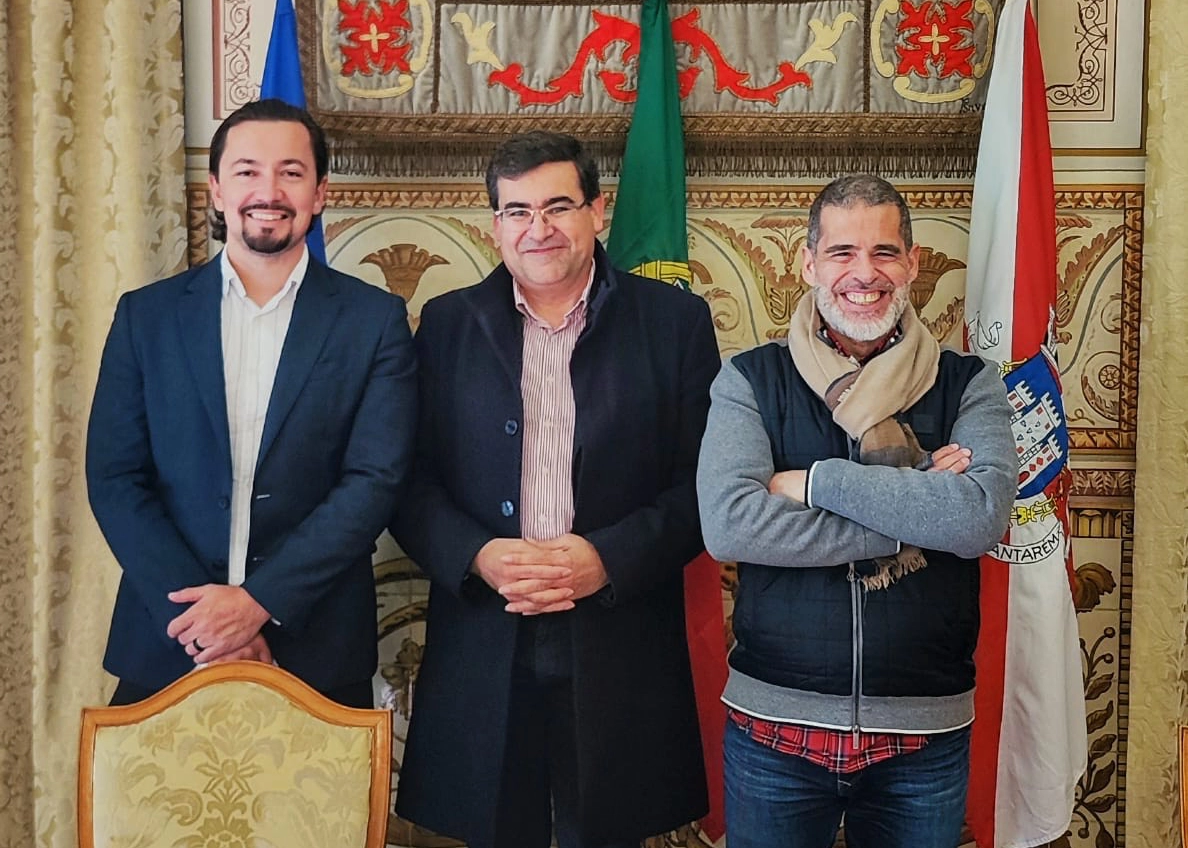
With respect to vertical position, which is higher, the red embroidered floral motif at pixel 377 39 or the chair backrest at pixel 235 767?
the red embroidered floral motif at pixel 377 39

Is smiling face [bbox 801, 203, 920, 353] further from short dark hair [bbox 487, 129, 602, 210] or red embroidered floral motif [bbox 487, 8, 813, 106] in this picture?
red embroidered floral motif [bbox 487, 8, 813, 106]

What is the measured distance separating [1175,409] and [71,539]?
7.82ft

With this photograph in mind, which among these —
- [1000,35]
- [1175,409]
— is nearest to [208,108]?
[1000,35]

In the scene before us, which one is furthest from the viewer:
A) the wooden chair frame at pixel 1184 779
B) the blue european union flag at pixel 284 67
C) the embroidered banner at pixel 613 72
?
the embroidered banner at pixel 613 72

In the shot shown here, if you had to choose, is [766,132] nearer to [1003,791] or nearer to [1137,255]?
[1137,255]

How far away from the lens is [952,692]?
5.82ft

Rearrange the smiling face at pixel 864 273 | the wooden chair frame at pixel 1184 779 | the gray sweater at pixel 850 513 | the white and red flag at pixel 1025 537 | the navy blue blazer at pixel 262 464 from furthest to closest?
the white and red flag at pixel 1025 537, the navy blue blazer at pixel 262 464, the smiling face at pixel 864 273, the gray sweater at pixel 850 513, the wooden chair frame at pixel 1184 779

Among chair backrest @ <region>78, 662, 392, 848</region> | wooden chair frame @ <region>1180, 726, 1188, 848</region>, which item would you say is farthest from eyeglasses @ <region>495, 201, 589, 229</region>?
wooden chair frame @ <region>1180, 726, 1188, 848</region>

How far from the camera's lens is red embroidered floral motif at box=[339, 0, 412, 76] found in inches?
101

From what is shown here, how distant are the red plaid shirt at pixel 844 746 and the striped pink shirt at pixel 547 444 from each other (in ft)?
1.75

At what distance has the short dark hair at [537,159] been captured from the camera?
2.01 meters

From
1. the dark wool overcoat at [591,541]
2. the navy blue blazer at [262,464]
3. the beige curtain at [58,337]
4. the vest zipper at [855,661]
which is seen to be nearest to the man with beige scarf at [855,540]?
the vest zipper at [855,661]

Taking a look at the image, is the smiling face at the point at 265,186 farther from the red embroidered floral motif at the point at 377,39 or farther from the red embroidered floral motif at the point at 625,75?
the red embroidered floral motif at the point at 625,75

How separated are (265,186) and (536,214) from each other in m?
0.48
